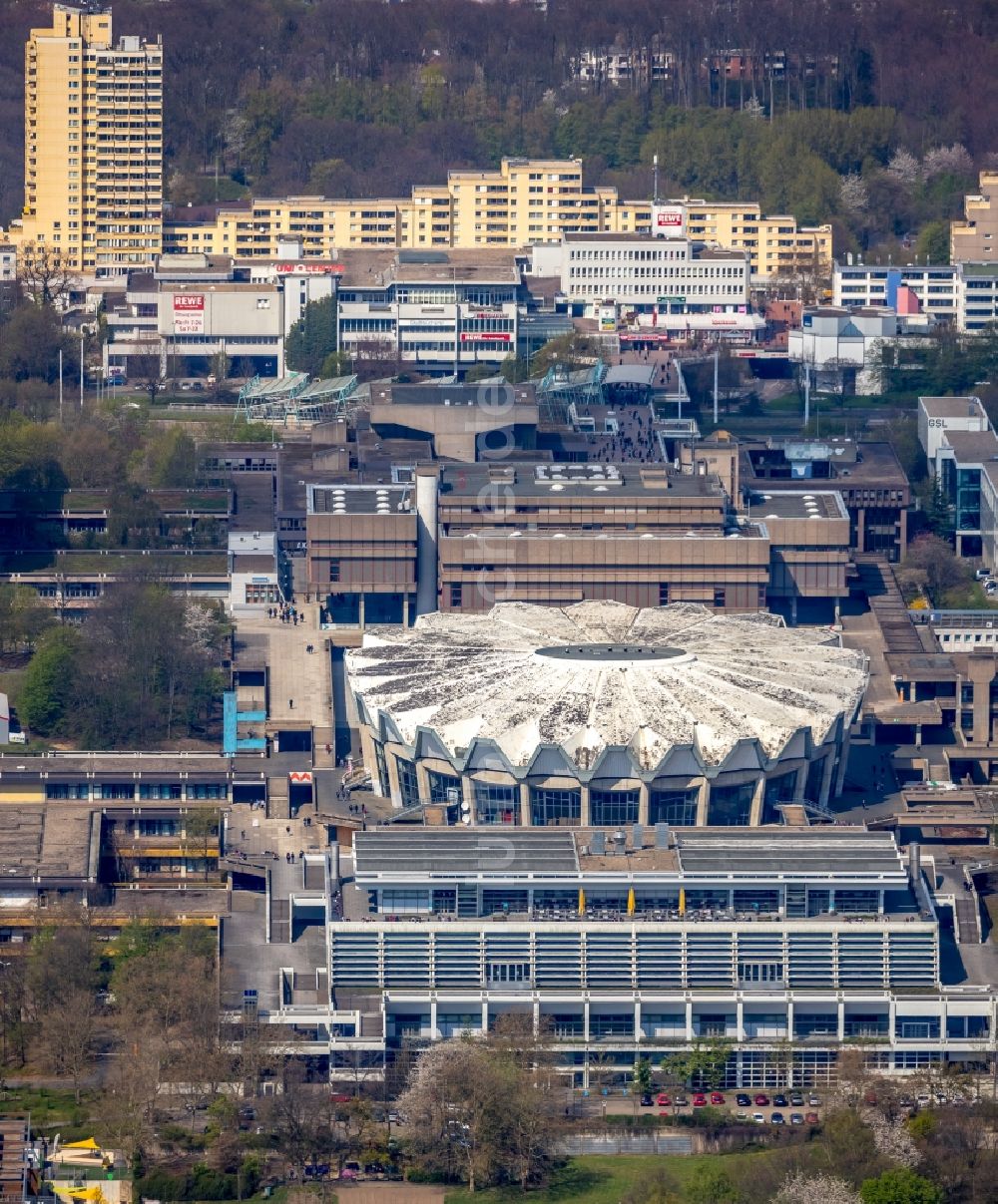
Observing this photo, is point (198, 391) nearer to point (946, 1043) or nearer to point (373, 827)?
point (373, 827)

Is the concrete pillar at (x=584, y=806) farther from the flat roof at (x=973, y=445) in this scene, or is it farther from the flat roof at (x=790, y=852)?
the flat roof at (x=973, y=445)

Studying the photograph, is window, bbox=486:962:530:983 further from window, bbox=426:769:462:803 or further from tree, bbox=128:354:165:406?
tree, bbox=128:354:165:406

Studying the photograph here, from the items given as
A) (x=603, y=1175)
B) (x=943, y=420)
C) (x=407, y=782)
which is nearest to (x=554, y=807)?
(x=407, y=782)

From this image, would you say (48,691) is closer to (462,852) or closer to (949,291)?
(462,852)

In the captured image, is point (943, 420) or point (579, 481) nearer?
point (579, 481)

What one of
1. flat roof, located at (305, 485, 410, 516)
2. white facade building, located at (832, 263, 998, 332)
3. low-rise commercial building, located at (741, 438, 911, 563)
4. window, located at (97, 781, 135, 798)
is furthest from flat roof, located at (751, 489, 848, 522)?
white facade building, located at (832, 263, 998, 332)

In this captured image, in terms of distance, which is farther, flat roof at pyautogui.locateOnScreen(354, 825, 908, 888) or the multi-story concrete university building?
flat roof at pyautogui.locateOnScreen(354, 825, 908, 888)
